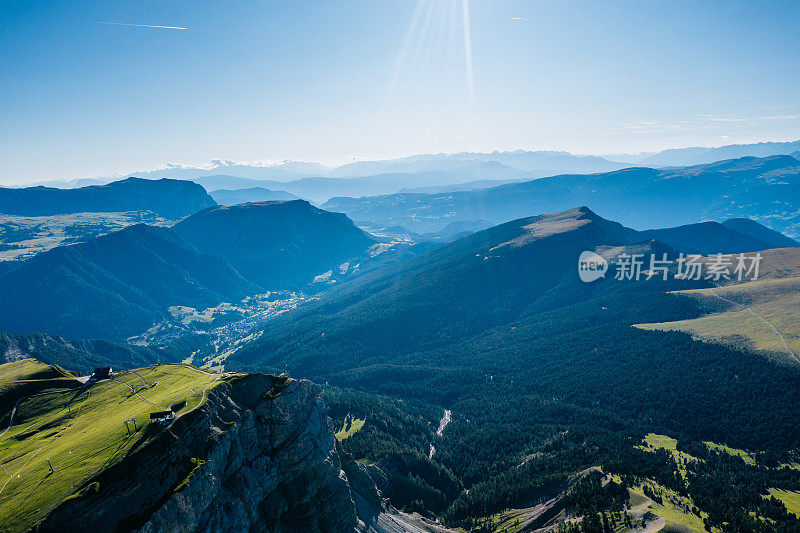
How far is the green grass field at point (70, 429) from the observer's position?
45.7 meters

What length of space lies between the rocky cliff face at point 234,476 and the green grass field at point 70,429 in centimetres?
252

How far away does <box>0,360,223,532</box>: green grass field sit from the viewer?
45656 millimetres

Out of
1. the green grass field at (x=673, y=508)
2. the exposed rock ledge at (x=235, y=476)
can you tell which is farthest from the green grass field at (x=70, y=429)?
the green grass field at (x=673, y=508)

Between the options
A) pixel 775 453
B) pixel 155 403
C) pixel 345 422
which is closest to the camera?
pixel 155 403

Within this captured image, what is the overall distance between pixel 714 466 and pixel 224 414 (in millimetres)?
143848

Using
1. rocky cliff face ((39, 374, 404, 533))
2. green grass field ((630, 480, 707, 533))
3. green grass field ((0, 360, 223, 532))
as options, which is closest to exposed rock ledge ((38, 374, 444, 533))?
rocky cliff face ((39, 374, 404, 533))

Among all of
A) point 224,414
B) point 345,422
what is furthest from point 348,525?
point 345,422

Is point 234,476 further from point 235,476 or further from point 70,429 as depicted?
point 70,429

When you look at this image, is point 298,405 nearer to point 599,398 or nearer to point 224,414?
point 224,414

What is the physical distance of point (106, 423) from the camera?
194 ft

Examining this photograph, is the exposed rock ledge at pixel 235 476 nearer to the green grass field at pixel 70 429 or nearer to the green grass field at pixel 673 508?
the green grass field at pixel 70 429

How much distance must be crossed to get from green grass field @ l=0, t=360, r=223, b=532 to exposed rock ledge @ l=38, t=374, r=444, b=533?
8.13 feet

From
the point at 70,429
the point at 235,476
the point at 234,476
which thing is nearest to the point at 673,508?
the point at 235,476

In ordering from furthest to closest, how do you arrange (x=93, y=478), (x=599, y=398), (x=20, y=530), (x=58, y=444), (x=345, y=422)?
(x=599, y=398) → (x=345, y=422) → (x=58, y=444) → (x=93, y=478) → (x=20, y=530)
